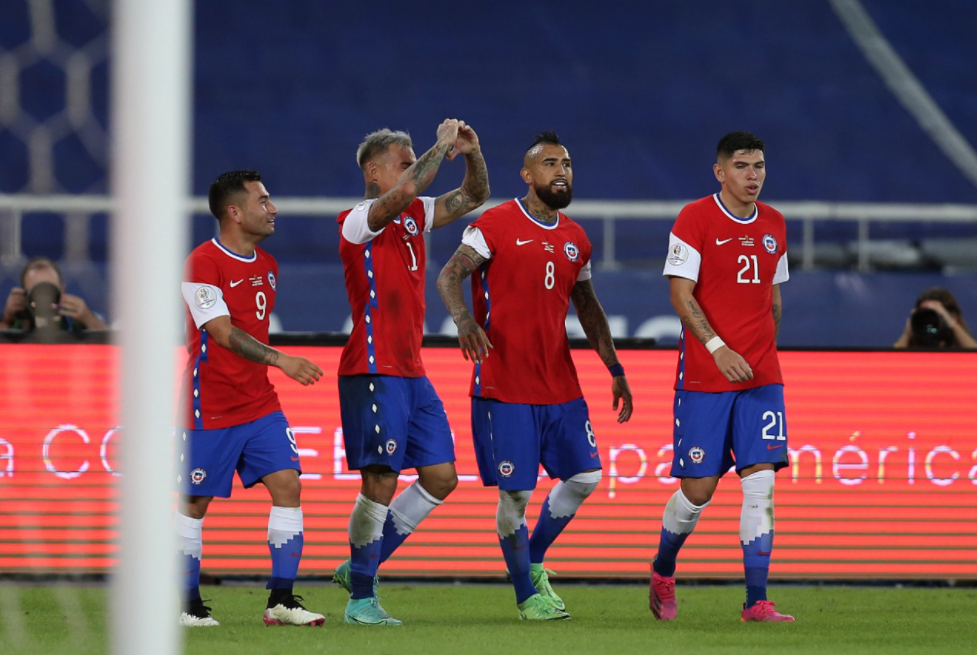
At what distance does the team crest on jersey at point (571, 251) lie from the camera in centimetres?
633

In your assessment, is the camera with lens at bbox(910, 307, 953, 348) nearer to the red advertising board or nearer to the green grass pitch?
the red advertising board

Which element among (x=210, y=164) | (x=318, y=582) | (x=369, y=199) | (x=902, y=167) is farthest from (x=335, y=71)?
(x=369, y=199)

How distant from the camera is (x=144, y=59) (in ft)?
8.21

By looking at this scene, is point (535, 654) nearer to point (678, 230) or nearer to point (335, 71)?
point (678, 230)

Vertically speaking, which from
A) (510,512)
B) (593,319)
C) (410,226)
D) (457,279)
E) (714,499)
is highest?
(410,226)

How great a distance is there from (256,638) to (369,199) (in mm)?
1907

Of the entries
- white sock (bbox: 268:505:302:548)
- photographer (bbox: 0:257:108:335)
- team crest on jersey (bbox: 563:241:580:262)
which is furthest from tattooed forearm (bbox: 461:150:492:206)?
photographer (bbox: 0:257:108:335)

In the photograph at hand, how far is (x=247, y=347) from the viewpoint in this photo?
5660 millimetres

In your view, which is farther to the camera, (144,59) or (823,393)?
(823,393)

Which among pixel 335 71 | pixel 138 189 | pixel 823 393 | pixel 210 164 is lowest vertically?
pixel 823 393

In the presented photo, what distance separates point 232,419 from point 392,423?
2.13 feet

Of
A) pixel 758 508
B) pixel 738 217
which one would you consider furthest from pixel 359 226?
pixel 758 508

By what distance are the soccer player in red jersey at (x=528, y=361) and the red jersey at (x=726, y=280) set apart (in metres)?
0.51

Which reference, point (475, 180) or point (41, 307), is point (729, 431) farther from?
point (41, 307)
